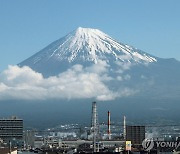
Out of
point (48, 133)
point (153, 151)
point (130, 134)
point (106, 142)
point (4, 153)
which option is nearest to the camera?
point (4, 153)

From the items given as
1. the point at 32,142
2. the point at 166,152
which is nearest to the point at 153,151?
the point at 166,152

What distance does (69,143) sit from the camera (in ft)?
413

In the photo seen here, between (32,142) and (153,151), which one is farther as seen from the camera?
(32,142)

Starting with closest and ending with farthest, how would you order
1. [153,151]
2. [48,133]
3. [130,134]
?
1. [153,151]
2. [130,134]
3. [48,133]

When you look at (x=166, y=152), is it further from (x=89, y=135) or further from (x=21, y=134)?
(x=89, y=135)

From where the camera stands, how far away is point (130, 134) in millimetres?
139375

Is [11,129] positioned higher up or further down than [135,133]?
higher up

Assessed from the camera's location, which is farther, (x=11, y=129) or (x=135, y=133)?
(x=135, y=133)

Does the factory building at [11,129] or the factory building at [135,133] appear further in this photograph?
the factory building at [135,133]

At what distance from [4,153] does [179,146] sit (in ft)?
49.1

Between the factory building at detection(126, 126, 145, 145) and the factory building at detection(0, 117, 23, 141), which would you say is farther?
the factory building at detection(126, 126, 145, 145)

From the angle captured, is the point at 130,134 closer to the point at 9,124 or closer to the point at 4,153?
the point at 9,124

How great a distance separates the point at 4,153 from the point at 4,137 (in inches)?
3068

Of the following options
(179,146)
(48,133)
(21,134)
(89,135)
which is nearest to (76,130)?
(48,133)
